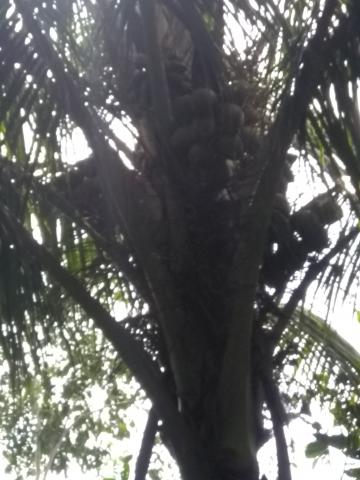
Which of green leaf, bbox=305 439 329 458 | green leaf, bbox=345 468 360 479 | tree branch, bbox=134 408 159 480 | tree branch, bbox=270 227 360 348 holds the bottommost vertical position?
green leaf, bbox=345 468 360 479

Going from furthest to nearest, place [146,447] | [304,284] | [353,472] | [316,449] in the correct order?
[316,449]
[353,472]
[304,284]
[146,447]

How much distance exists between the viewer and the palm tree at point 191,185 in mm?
2467

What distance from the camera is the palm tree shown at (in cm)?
247

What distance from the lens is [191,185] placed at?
276 centimetres

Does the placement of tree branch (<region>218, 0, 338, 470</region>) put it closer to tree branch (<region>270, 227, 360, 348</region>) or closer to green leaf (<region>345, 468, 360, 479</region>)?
tree branch (<region>270, 227, 360, 348</region>)

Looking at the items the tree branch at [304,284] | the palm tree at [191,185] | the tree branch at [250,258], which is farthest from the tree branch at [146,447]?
the tree branch at [304,284]

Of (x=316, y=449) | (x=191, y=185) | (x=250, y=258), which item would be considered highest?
(x=191, y=185)

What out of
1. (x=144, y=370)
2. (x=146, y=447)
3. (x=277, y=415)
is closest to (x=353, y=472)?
(x=277, y=415)

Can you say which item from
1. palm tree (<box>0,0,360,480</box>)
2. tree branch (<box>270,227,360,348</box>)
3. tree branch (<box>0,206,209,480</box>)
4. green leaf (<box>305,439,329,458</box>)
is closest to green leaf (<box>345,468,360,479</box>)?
green leaf (<box>305,439,329,458</box>)

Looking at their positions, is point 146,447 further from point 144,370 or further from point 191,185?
point 191,185

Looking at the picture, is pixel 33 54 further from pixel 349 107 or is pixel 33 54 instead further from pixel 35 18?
pixel 349 107

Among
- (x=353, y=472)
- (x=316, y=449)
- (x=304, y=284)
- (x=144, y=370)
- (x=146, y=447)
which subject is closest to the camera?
(x=144, y=370)

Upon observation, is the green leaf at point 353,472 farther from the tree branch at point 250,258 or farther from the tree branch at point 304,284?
the tree branch at point 250,258

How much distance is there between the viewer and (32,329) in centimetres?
286
